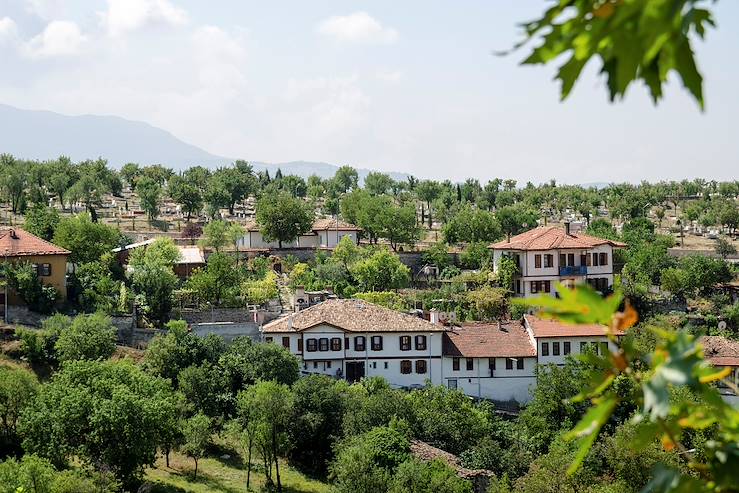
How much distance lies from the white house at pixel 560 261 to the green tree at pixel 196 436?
2291 cm

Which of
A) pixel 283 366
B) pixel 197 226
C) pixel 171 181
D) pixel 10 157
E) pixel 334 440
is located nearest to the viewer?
pixel 334 440

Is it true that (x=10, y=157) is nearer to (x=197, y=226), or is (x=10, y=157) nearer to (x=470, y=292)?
(x=197, y=226)

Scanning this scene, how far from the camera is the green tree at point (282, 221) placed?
2404 inches

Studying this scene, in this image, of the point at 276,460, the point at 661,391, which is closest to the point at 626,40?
the point at 661,391

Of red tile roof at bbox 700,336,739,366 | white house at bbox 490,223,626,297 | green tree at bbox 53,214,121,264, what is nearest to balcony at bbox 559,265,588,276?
white house at bbox 490,223,626,297

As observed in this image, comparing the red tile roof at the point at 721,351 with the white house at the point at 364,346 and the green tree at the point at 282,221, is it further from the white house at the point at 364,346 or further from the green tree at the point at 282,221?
the green tree at the point at 282,221

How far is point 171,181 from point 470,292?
45.4 m

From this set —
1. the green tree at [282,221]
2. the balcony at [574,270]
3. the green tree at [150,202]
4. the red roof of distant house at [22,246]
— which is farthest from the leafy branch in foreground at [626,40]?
the green tree at [150,202]

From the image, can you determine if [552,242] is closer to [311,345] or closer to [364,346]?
[364,346]

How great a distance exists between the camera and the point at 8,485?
20859 millimetres

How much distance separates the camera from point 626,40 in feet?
5.83

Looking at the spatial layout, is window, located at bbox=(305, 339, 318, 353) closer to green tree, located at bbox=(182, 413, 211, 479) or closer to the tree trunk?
the tree trunk

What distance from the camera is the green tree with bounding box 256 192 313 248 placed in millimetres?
61062

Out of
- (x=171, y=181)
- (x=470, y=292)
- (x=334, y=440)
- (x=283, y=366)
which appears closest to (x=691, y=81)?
(x=334, y=440)
